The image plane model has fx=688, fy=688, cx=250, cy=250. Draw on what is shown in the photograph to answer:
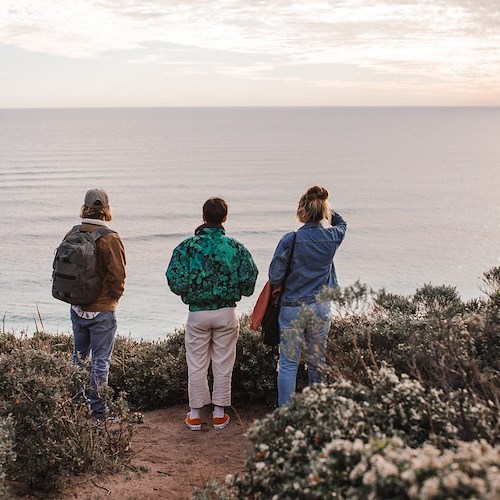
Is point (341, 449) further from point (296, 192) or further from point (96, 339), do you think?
point (296, 192)

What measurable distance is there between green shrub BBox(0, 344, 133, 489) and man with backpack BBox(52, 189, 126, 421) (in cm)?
62

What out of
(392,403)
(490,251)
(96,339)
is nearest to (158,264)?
(490,251)

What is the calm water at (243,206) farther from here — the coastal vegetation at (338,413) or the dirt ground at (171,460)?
the dirt ground at (171,460)

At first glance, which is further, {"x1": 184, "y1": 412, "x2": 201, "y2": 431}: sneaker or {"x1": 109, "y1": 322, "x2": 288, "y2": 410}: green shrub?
{"x1": 109, "y1": 322, "x2": 288, "y2": 410}: green shrub

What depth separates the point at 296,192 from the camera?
208 feet

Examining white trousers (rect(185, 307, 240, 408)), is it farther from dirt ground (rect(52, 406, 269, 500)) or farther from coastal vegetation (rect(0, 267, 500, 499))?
coastal vegetation (rect(0, 267, 500, 499))

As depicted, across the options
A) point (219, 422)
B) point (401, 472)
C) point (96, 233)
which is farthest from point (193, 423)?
point (401, 472)

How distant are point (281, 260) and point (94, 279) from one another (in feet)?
5.22

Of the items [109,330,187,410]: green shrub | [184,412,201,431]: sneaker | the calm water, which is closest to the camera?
[184,412,201,431]: sneaker

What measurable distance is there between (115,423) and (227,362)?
1097mm

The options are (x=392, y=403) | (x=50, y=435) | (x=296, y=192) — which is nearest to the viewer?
(x=392, y=403)

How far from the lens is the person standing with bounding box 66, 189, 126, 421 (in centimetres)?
586

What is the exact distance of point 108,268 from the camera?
5.84m

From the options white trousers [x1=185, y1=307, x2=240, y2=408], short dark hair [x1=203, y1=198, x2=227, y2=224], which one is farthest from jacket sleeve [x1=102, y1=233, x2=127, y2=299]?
short dark hair [x1=203, y1=198, x2=227, y2=224]
